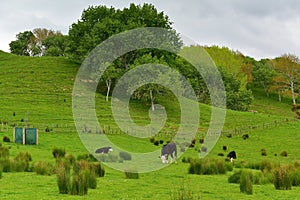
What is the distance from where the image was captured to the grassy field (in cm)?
1802

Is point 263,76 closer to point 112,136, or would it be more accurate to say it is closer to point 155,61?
point 155,61

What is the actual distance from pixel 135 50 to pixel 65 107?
20.3 metres

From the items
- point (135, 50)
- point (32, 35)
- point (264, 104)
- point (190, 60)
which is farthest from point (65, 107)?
point (32, 35)

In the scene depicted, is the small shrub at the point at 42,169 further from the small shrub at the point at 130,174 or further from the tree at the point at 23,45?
the tree at the point at 23,45

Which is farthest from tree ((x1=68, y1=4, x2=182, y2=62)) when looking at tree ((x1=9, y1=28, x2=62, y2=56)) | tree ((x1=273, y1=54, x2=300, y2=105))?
tree ((x1=9, y1=28, x2=62, y2=56))

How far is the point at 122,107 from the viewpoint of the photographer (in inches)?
3199

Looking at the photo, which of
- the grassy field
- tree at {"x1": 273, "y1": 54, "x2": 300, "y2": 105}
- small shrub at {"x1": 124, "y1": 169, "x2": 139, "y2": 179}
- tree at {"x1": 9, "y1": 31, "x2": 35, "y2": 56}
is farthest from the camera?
tree at {"x1": 9, "y1": 31, "x2": 35, "y2": 56}

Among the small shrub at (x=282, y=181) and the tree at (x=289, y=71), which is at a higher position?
the tree at (x=289, y=71)

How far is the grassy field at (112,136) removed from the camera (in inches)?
709

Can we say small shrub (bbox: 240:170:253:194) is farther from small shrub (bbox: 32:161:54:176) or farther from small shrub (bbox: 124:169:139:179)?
small shrub (bbox: 32:161:54:176)

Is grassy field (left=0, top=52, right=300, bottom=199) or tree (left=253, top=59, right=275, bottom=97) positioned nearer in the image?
grassy field (left=0, top=52, right=300, bottom=199)

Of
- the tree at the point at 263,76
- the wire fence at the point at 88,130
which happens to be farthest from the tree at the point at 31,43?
the wire fence at the point at 88,130

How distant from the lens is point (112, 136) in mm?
50125

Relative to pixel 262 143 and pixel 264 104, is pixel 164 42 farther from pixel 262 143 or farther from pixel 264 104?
pixel 264 104
